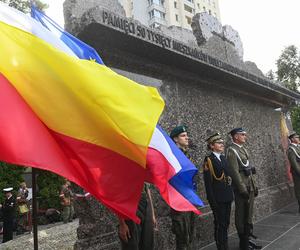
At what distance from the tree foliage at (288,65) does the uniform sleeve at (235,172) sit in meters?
15.3

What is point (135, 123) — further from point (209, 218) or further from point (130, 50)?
point (209, 218)

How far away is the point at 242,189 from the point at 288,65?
1631 centimetres

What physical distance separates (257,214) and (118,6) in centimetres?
464

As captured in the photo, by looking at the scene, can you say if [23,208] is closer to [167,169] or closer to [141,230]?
[141,230]

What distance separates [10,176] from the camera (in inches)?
555

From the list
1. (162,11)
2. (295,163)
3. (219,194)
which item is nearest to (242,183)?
(219,194)

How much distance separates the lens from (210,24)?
7.50 m

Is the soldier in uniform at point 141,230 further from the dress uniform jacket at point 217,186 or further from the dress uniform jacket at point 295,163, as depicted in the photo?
the dress uniform jacket at point 295,163

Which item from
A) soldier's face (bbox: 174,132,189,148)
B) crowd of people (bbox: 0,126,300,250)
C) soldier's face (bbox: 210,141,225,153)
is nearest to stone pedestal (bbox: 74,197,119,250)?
crowd of people (bbox: 0,126,300,250)

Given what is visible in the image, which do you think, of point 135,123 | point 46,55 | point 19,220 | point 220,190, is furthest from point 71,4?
point 19,220

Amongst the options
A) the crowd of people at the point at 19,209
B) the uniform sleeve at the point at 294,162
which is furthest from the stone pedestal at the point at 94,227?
the crowd of people at the point at 19,209

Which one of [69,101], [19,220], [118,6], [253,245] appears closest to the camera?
[69,101]

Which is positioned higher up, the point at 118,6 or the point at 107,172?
the point at 118,6

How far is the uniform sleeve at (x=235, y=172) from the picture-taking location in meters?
5.34
